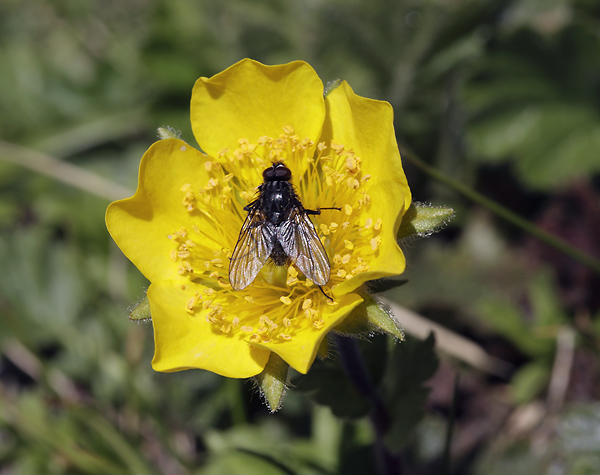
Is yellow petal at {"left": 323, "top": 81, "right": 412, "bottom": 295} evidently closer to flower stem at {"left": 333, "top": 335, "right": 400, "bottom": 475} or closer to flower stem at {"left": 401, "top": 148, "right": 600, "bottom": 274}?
flower stem at {"left": 333, "top": 335, "right": 400, "bottom": 475}

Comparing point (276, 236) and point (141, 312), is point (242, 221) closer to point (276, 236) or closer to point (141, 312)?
point (276, 236)

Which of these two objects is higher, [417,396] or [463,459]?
[417,396]

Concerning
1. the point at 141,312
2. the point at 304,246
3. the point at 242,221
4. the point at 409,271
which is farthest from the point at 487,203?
the point at 141,312

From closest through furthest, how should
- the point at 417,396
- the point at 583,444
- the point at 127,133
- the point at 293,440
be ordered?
A: the point at 417,396 → the point at 583,444 → the point at 293,440 → the point at 127,133

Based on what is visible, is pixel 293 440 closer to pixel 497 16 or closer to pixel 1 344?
pixel 1 344

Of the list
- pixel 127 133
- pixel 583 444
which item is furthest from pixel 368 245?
pixel 127 133

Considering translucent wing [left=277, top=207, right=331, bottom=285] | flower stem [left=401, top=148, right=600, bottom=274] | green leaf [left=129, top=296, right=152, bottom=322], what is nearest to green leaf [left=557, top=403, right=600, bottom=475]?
flower stem [left=401, top=148, right=600, bottom=274]
